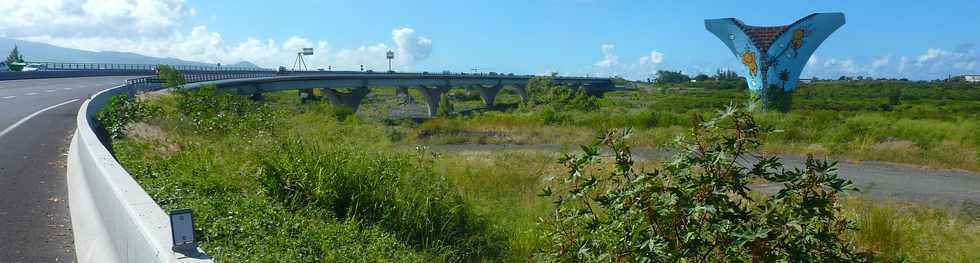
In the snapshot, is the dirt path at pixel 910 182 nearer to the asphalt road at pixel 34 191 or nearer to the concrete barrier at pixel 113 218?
the asphalt road at pixel 34 191

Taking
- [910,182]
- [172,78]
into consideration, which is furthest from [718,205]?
[172,78]

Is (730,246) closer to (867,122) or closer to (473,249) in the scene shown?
(473,249)

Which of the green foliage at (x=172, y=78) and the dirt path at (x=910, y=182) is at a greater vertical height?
the green foliage at (x=172, y=78)

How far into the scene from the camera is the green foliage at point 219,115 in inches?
495

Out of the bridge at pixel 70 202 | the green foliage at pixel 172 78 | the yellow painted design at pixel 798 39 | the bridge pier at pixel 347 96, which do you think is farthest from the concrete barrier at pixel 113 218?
the bridge pier at pixel 347 96

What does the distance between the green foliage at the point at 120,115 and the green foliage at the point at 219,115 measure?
33.2 inches

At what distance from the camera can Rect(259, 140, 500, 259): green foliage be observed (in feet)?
24.6

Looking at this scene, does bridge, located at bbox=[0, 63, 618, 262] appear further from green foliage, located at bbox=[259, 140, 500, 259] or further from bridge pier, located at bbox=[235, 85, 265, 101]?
bridge pier, located at bbox=[235, 85, 265, 101]

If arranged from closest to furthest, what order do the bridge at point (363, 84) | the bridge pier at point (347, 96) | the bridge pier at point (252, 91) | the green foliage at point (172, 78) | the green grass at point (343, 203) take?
the green grass at point (343, 203) < the green foliage at point (172, 78) < the bridge pier at point (252, 91) < the bridge at point (363, 84) < the bridge pier at point (347, 96)

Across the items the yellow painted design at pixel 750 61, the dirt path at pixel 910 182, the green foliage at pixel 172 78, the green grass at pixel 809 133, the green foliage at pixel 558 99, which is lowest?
the dirt path at pixel 910 182

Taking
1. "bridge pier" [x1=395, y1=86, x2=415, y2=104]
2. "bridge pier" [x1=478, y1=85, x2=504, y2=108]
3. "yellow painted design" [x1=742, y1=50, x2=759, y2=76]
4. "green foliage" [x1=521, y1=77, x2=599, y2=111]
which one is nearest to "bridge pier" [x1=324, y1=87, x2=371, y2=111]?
"bridge pier" [x1=395, y1=86, x2=415, y2=104]

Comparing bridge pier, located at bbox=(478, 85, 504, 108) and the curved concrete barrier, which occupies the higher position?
the curved concrete barrier

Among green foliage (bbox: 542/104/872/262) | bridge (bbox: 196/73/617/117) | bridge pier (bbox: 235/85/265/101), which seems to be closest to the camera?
green foliage (bbox: 542/104/872/262)

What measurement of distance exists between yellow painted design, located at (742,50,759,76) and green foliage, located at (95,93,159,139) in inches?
1608
